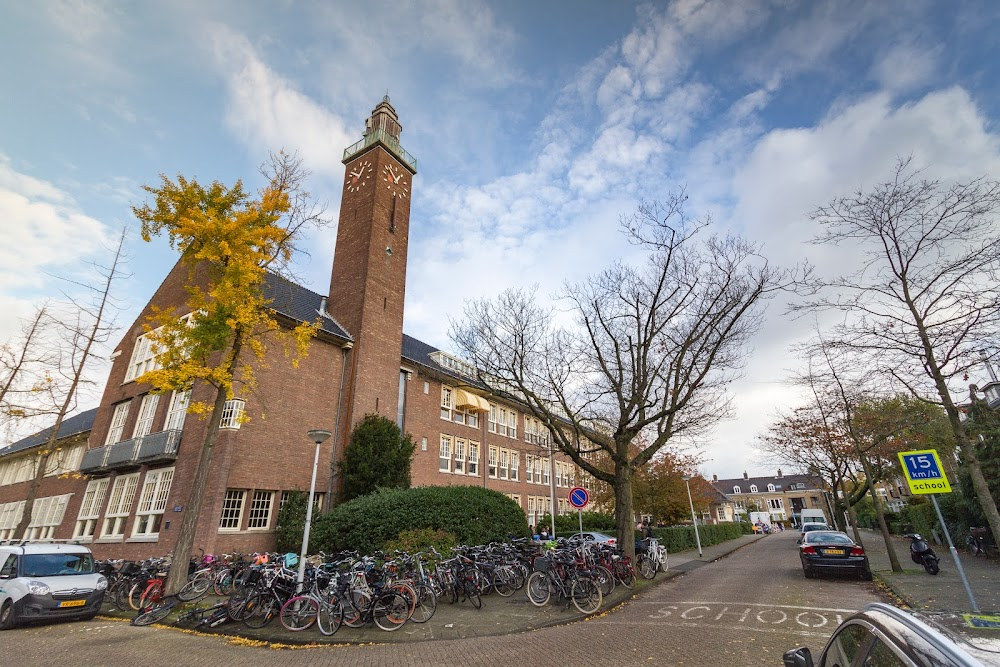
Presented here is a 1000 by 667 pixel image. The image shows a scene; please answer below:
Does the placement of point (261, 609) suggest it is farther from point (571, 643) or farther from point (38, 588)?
point (571, 643)

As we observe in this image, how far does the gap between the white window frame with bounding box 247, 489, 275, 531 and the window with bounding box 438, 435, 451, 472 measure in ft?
38.8

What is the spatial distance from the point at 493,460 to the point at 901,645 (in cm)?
3380

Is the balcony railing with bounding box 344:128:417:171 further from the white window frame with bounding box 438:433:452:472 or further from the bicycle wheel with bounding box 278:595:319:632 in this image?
Answer: the bicycle wheel with bounding box 278:595:319:632

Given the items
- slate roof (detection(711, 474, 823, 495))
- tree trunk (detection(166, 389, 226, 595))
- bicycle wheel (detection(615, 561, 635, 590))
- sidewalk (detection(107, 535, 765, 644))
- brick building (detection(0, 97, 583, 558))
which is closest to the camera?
sidewalk (detection(107, 535, 765, 644))

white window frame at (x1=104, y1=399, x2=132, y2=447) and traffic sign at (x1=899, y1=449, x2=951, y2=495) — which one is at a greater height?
white window frame at (x1=104, y1=399, x2=132, y2=447)

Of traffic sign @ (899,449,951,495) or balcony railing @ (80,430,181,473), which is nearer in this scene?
traffic sign @ (899,449,951,495)

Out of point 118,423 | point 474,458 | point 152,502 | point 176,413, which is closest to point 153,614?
point 152,502

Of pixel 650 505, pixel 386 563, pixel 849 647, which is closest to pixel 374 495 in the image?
pixel 386 563

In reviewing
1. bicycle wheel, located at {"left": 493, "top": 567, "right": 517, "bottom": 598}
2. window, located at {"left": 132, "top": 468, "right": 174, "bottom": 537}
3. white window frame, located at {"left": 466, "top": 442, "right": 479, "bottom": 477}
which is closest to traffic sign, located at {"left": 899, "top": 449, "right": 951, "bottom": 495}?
bicycle wheel, located at {"left": 493, "top": 567, "right": 517, "bottom": 598}

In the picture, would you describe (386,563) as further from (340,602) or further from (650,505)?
(650,505)

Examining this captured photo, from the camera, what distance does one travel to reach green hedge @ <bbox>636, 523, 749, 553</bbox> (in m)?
26.9

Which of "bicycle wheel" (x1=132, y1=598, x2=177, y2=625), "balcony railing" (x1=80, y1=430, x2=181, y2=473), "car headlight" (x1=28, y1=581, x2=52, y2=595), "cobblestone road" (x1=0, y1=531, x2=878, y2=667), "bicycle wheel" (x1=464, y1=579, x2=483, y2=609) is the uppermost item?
"balcony railing" (x1=80, y1=430, x2=181, y2=473)

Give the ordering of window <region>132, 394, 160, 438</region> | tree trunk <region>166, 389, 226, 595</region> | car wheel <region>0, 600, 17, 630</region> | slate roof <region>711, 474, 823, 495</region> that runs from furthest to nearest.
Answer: slate roof <region>711, 474, 823, 495</region> → window <region>132, 394, 160, 438</region> → tree trunk <region>166, 389, 226, 595</region> → car wheel <region>0, 600, 17, 630</region>

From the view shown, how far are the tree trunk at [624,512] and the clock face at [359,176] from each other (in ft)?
70.1
